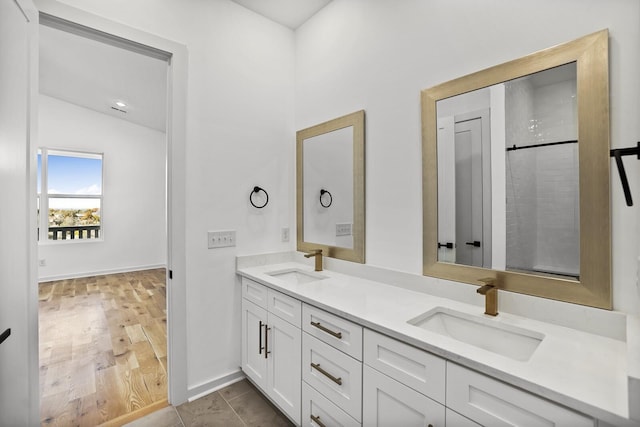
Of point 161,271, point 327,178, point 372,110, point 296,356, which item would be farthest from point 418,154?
point 161,271

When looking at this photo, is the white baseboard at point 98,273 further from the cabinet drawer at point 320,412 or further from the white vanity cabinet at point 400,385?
the white vanity cabinet at point 400,385

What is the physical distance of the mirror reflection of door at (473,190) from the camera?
141 cm

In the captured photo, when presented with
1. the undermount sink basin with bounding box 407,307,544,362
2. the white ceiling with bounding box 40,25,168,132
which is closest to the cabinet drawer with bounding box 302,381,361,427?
the undermount sink basin with bounding box 407,307,544,362

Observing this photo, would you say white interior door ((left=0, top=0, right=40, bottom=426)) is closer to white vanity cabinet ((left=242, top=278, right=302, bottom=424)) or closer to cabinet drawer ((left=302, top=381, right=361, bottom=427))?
white vanity cabinet ((left=242, top=278, right=302, bottom=424))

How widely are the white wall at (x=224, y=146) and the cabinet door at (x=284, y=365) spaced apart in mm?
477

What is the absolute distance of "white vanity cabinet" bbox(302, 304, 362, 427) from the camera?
128 centimetres

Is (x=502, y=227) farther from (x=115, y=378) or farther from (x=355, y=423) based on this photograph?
(x=115, y=378)

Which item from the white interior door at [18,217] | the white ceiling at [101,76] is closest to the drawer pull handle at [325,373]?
the white interior door at [18,217]

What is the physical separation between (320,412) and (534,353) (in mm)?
1002

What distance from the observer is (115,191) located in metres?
5.67

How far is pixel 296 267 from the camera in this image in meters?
2.29

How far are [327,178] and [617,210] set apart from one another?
156cm

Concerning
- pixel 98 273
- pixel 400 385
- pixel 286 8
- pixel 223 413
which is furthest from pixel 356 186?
pixel 98 273

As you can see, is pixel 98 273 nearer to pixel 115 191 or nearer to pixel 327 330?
pixel 115 191
